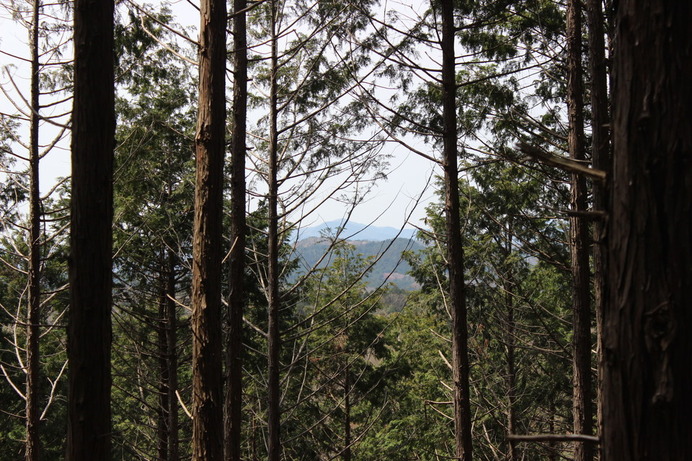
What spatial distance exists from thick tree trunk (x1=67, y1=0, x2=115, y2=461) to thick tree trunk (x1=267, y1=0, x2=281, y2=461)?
2954 mm

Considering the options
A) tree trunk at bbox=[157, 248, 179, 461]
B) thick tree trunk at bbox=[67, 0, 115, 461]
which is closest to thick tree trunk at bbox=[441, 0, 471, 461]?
thick tree trunk at bbox=[67, 0, 115, 461]

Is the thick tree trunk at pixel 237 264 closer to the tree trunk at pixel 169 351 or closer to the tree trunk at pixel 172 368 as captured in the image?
the tree trunk at pixel 172 368

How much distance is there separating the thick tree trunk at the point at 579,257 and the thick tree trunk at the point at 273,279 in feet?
10.6

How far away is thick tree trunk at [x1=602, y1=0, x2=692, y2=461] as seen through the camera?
1454 mm

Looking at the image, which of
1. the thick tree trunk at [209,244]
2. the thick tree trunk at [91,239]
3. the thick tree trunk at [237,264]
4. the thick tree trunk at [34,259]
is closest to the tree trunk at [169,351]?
the thick tree trunk at [34,259]

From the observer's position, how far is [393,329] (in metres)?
21.6

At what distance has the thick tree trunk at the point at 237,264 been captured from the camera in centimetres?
543

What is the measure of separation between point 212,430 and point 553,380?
40.5 ft

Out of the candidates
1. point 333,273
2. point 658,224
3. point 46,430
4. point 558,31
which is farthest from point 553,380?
point 658,224

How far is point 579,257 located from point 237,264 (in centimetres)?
355

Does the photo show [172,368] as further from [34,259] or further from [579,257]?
[579,257]

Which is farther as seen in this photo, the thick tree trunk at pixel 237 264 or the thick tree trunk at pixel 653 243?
the thick tree trunk at pixel 237 264

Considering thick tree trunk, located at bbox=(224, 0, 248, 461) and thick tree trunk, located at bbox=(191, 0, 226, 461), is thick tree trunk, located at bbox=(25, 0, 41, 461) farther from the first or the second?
thick tree trunk, located at bbox=(191, 0, 226, 461)

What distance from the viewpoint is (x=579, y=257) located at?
18.9ft
